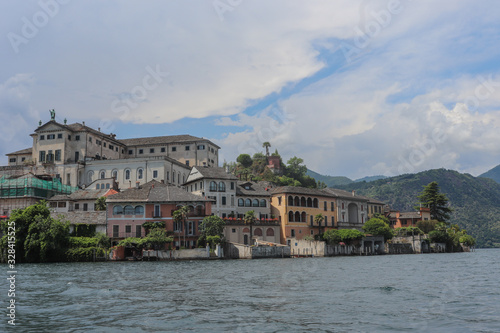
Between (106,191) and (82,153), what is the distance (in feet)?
57.8

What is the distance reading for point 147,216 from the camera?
5934cm

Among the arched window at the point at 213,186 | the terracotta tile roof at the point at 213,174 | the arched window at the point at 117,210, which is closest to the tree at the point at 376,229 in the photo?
the terracotta tile roof at the point at 213,174

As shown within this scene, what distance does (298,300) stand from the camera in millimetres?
21078

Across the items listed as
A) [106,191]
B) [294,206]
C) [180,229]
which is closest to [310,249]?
[294,206]

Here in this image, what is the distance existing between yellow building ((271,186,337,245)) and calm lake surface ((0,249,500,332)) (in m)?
45.2

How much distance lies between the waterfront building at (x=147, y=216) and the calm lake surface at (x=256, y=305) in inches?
1113

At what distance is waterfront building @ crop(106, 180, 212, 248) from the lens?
58781 millimetres

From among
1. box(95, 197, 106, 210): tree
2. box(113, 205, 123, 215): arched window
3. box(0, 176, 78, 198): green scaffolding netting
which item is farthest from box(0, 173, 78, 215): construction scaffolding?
box(113, 205, 123, 215): arched window

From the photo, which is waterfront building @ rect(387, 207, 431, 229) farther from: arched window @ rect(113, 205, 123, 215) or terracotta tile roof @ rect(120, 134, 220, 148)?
arched window @ rect(113, 205, 123, 215)

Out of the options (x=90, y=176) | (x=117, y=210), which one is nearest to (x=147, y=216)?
(x=117, y=210)

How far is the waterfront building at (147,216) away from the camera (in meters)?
58.8

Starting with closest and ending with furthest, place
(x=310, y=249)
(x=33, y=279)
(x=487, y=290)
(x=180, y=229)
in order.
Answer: (x=487, y=290), (x=33, y=279), (x=180, y=229), (x=310, y=249)

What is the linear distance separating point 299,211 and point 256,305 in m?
58.6

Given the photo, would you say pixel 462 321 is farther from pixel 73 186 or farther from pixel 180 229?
pixel 73 186
